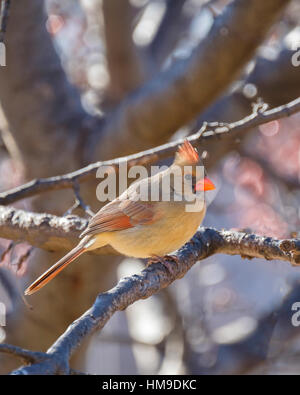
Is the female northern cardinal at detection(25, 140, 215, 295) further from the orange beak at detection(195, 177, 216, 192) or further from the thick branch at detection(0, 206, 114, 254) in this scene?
the thick branch at detection(0, 206, 114, 254)

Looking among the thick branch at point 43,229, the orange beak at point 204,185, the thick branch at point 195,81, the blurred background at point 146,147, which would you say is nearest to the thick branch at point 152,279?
the orange beak at point 204,185

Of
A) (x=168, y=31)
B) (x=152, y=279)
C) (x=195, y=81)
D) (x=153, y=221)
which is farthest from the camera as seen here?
(x=168, y=31)

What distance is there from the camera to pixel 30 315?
4.12 metres

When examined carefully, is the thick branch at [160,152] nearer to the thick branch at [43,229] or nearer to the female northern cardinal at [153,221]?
the female northern cardinal at [153,221]

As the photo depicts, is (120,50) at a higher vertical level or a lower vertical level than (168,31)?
lower

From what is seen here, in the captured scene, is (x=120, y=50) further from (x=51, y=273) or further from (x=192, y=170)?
(x=51, y=273)

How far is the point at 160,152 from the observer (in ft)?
9.02

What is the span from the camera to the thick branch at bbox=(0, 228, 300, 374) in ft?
4.44

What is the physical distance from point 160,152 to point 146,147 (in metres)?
1.27

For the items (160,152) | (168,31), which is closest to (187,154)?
(160,152)

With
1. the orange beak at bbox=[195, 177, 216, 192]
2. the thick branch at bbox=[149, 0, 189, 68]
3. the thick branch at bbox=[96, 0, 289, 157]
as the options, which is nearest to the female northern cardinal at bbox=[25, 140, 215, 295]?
the orange beak at bbox=[195, 177, 216, 192]
